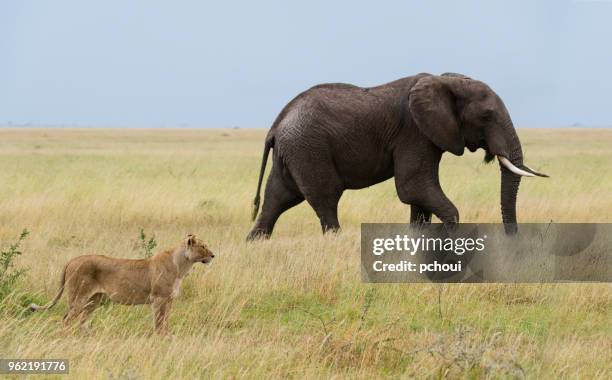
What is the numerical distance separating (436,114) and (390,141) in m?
0.78

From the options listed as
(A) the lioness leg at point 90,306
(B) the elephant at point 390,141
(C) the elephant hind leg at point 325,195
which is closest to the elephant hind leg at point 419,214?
(B) the elephant at point 390,141

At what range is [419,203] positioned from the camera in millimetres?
10969

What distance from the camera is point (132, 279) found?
6883mm

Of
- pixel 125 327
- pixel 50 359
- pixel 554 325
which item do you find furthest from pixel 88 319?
pixel 554 325

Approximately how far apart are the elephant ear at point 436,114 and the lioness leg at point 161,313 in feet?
16.1

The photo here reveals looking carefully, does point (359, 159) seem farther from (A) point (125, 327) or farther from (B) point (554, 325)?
(A) point (125, 327)

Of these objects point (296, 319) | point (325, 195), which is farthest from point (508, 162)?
point (296, 319)

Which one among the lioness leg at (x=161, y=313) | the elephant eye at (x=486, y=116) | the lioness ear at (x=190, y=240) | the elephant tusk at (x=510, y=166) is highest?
the elephant eye at (x=486, y=116)

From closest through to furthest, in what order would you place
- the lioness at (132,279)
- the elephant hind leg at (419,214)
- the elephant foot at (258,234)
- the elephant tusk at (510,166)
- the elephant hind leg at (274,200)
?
1. the lioness at (132,279)
2. the elephant tusk at (510,166)
3. the elephant hind leg at (419,214)
4. the elephant hind leg at (274,200)
5. the elephant foot at (258,234)

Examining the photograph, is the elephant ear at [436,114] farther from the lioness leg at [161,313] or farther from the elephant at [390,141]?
the lioness leg at [161,313]

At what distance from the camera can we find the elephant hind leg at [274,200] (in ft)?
39.1

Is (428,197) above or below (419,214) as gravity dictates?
above

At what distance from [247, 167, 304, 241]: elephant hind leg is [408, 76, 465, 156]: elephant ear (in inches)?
81.5

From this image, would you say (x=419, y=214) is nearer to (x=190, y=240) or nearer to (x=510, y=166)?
(x=510, y=166)
